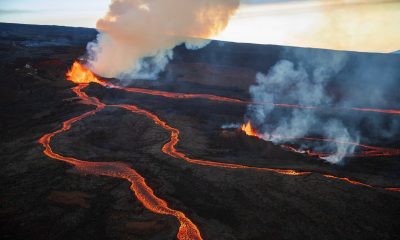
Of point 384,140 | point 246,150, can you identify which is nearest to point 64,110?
point 246,150

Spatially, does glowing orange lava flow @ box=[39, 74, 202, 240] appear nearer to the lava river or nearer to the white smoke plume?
the lava river

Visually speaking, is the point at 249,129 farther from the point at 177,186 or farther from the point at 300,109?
the point at 177,186

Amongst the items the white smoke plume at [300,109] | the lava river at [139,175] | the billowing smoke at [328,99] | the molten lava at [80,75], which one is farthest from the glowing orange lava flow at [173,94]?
the lava river at [139,175]

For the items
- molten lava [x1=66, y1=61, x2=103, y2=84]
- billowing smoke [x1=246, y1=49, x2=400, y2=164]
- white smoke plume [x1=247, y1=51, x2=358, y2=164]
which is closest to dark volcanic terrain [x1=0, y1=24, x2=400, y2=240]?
white smoke plume [x1=247, y1=51, x2=358, y2=164]

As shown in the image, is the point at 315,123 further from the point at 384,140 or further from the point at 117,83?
the point at 117,83

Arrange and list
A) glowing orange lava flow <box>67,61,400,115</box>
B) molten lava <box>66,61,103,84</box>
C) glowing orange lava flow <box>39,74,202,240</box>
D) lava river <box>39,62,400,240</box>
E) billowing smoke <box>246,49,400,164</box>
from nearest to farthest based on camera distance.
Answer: glowing orange lava flow <box>39,74,202,240</box>, lava river <box>39,62,400,240</box>, billowing smoke <box>246,49,400,164</box>, glowing orange lava flow <box>67,61,400,115</box>, molten lava <box>66,61,103,84</box>

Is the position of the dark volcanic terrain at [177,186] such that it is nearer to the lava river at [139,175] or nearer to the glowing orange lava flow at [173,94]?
the lava river at [139,175]
